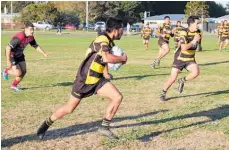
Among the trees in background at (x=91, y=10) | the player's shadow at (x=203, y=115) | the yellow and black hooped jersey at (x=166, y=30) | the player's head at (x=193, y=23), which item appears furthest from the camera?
the trees in background at (x=91, y=10)

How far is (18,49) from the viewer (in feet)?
35.2

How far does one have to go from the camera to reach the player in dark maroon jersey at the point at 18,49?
1040cm

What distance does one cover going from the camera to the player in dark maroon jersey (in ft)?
34.1

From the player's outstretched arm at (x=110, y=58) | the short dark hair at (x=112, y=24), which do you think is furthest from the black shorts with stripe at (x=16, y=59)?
the player's outstretched arm at (x=110, y=58)

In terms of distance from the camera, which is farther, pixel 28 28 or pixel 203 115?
pixel 28 28

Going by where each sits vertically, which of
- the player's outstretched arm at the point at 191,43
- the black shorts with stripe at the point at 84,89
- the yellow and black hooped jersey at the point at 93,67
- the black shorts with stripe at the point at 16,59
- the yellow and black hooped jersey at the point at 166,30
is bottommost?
the black shorts with stripe at the point at 84,89

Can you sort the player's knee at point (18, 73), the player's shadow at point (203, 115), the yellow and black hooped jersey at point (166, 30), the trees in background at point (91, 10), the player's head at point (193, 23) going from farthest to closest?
the trees in background at point (91, 10)
the yellow and black hooped jersey at point (166, 30)
the player's knee at point (18, 73)
the player's head at point (193, 23)
the player's shadow at point (203, 115)

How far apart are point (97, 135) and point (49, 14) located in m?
70.3

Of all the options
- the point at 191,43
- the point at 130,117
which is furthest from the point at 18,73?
the point at 191,43

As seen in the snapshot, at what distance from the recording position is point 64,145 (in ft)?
21.2

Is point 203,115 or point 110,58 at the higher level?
point 110,58

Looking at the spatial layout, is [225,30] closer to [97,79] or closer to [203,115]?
[203,115]

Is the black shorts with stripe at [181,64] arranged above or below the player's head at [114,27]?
below

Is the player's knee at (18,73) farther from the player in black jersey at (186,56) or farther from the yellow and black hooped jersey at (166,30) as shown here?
the yellow and black hooped jersey at (166,30)
